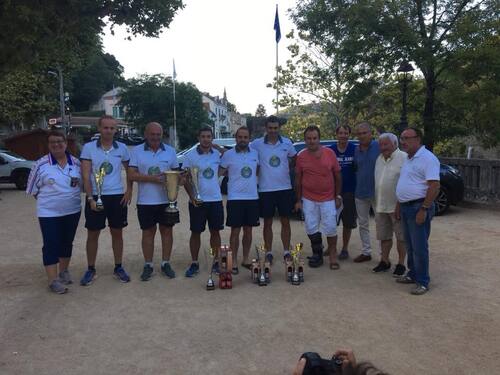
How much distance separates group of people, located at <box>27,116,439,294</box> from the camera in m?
5.55

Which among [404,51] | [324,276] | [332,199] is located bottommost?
[324,276]

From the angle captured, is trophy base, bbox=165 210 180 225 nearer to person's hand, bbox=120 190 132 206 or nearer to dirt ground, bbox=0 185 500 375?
Answer: person's hand, bbox=120 190 132 206

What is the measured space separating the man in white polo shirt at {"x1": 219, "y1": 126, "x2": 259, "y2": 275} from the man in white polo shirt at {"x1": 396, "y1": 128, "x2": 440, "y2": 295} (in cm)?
179

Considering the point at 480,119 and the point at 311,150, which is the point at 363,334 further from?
the point at 480,119

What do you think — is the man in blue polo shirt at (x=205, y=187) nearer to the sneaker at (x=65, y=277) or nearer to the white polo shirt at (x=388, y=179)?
the sneaker at (x=65, y=277)

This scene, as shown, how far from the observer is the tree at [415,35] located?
39.3 feet

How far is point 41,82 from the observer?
32.2 m

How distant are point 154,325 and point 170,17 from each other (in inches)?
760

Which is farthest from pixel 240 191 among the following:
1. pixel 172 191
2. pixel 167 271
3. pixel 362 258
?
pixel 362 258

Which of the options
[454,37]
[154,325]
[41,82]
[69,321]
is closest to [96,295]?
[69,321]

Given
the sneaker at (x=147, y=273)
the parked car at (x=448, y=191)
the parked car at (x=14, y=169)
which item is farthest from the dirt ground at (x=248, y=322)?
the parked car at (x=14, y=169)

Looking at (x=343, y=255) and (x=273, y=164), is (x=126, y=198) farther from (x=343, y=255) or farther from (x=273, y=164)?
(x=343, y=255)

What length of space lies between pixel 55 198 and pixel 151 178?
42.8 inches

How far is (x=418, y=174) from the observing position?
5336 mm
